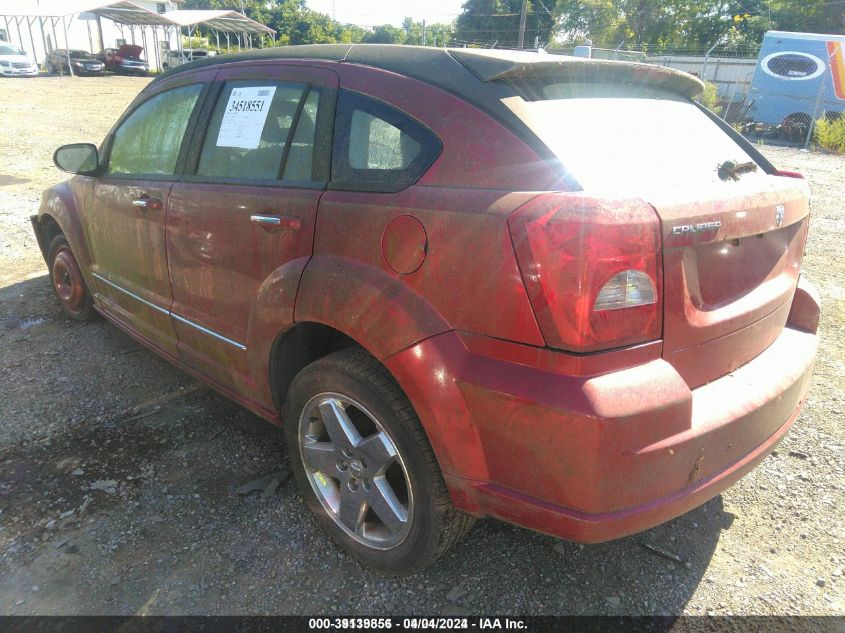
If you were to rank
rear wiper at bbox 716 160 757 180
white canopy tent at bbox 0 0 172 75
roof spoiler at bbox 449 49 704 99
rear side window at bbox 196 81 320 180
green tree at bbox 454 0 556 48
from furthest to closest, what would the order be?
green tree at bbox 454 0 556 48 < white canopy tent at bbox 0 0 172 75 < rear side window at bbox 196 81 320 180 < rear wiper at bbox 716 160 757 180 < roof spoiler at bbox 449 49 704 99

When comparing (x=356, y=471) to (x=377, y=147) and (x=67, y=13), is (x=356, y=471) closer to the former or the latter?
(x=377, y=147)

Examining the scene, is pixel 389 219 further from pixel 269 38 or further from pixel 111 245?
pixel 269 38

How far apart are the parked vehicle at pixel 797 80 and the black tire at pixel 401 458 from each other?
1926 cm

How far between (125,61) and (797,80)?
33.4 metres

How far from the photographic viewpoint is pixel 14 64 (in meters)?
28.5

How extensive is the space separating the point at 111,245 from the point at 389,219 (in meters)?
2.31

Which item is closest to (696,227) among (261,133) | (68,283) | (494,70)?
(494,70)

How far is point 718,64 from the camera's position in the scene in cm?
2330

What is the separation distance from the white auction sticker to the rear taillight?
4.77ft

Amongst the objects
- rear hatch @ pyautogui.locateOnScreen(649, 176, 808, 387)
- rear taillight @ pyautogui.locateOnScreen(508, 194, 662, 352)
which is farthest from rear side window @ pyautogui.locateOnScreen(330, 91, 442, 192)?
rear hatch @ pyautogui.locateOnScreen(649, 176, 808, 387)

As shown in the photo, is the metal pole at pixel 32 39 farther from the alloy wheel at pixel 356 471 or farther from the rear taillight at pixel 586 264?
the rear taillight at pixel 586 264

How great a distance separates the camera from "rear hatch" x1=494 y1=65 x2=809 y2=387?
1.73m

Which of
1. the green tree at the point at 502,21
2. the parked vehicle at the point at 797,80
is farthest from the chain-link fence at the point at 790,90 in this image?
the green tree at the point at 502,21

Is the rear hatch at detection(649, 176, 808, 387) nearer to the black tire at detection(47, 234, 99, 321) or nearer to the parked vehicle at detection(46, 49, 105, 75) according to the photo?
the black tire at detection(47, 234, 99, 321)
